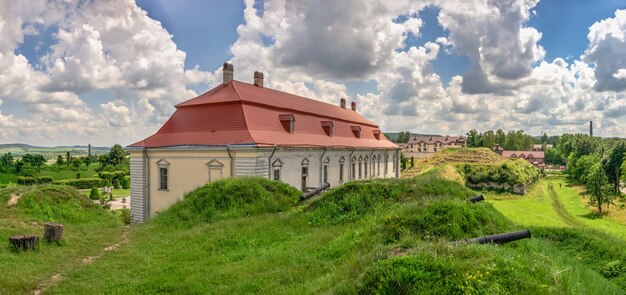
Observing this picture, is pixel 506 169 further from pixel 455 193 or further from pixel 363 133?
pixel 455 193

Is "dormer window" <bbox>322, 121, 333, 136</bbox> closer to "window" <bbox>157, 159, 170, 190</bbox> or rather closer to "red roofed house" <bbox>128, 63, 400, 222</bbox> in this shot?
"red roofed house" <bbox>128, 63, 400, 222</bbox>

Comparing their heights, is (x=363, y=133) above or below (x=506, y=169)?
above

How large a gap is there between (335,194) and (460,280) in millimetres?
8868

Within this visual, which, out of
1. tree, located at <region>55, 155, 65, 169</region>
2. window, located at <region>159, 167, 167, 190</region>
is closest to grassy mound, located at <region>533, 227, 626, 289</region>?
window, located at <region>159, 167, 167, 190</region>

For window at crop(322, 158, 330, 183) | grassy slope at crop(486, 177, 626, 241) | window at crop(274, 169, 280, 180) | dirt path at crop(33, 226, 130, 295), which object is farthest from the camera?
grassy slope at crop(486, 177, 626, 241)

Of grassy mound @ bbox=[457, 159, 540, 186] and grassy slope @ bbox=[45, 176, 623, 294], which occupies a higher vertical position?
grassy slope @ bbox=[45, 176, 623, 294]

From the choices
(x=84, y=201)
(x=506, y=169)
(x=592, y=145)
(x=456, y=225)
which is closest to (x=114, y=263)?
(x=456, y=225)

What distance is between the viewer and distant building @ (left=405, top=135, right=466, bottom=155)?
111438 mm

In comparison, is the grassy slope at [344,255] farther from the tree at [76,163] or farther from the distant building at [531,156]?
the distant building at [531,156]

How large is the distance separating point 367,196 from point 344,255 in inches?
220

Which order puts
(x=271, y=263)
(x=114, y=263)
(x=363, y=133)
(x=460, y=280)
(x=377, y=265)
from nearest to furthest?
1. (x=460, y=280)
2. (x=377, y=265)
3. (x=271, y=263)
4. (x=114, y=263)
5. (x=363, y=133)

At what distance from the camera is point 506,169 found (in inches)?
2138

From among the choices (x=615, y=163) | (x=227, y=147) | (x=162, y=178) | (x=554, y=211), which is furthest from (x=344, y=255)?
(x=615, y=163)

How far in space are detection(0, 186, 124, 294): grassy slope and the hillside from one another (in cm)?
13
